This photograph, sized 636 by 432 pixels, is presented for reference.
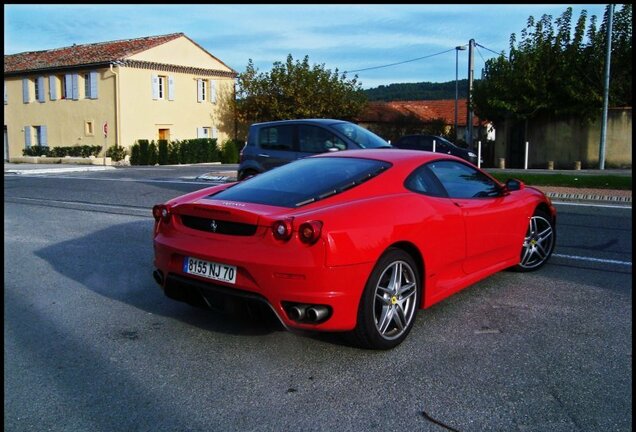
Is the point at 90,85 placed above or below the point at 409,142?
above

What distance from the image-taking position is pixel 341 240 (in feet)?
12.2

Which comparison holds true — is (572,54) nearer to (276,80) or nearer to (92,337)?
(276,80)

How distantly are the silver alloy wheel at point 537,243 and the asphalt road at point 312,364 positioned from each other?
0.54 ft

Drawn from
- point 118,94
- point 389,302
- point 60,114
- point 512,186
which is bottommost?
point 389,302

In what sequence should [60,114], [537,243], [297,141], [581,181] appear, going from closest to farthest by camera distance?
1. [537,243]
2. [297,141]
3. [581,181]
4. [60,114]

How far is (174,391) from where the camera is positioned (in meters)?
3.44

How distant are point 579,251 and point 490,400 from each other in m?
4.51

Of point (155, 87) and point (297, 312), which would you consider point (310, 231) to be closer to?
point (297, 312)

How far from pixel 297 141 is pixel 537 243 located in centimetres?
608

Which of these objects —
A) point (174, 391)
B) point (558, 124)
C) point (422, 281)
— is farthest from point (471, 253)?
point (558, 124)

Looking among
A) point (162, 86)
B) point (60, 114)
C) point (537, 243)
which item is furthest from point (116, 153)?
point (537, 243)

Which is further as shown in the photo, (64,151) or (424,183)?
(64,151)

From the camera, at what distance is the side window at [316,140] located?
1071 centimetres

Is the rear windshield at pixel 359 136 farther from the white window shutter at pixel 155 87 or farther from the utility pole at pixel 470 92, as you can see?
the white window shutter at pixel 155 87
